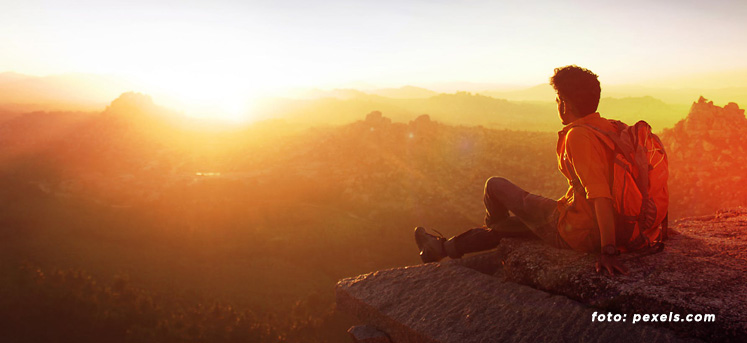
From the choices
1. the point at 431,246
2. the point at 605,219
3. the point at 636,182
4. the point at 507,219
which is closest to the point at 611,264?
the point at 605,219

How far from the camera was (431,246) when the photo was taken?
17.9ft

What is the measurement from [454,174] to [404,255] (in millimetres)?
8603

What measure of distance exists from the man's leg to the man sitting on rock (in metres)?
0.01

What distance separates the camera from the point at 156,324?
11430 millimetres

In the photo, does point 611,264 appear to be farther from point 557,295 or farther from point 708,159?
point 708,159

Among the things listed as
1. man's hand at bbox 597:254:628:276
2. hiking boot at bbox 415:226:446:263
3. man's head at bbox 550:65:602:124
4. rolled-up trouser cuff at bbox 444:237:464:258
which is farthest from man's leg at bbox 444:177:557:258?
man's head at bbox 550:65:602:124

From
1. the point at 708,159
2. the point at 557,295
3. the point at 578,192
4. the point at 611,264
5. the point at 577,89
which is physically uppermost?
the point at 577,89

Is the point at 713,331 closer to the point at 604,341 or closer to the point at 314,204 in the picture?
the point at 604,341

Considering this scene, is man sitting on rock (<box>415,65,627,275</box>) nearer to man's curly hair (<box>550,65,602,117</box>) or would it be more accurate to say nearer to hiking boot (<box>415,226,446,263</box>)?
man's curly hair (<box>550,65,602,117</box>)

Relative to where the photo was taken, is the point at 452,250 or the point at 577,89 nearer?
the point at 577,89

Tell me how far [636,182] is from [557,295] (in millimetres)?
1289

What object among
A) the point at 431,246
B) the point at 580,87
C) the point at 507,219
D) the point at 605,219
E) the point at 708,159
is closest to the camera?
the point at 605,219

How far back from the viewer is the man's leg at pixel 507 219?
434 centimetres

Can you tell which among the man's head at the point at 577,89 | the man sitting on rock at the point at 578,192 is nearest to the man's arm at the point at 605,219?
the man sitting on rock at the point at 578,192
